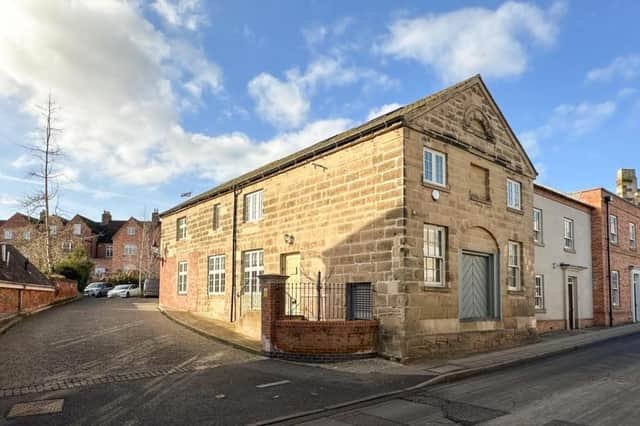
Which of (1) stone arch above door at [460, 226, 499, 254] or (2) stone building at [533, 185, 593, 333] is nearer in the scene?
(1) stone arch above door at [460, 226, 499, 254]

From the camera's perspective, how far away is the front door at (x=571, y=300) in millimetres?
23078

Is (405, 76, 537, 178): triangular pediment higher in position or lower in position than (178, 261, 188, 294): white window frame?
higher

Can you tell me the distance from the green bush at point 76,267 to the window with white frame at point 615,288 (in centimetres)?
4001

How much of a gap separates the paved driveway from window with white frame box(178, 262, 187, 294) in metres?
9.81

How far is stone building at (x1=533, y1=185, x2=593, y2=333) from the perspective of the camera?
2141 cm

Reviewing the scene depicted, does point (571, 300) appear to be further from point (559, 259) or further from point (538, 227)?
point (538, 227)

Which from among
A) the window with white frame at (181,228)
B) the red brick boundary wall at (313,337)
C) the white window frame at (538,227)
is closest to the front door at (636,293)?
the white window frame at (538,227)

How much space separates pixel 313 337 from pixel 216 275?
10.9 metres

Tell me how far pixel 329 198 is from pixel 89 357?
7.99 m

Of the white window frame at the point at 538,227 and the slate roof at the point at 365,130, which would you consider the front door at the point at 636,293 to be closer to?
the white window frame at the point at 538,227

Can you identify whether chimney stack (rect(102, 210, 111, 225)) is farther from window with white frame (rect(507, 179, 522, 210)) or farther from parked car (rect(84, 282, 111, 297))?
window with white frame (rect(507, 179, 522, 210))

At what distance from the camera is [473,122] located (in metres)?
15.8

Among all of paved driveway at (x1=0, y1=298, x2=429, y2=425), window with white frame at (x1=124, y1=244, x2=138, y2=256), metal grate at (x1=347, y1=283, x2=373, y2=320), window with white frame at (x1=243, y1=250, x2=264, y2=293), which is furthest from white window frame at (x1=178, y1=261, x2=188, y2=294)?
window with white frame at (x1=124, y1=244, x2=138, y2=256)

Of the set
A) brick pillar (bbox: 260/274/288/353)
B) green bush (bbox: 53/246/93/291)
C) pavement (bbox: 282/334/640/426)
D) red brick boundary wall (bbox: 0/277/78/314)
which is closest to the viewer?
pavement (bbox: 282/334/640/426)
